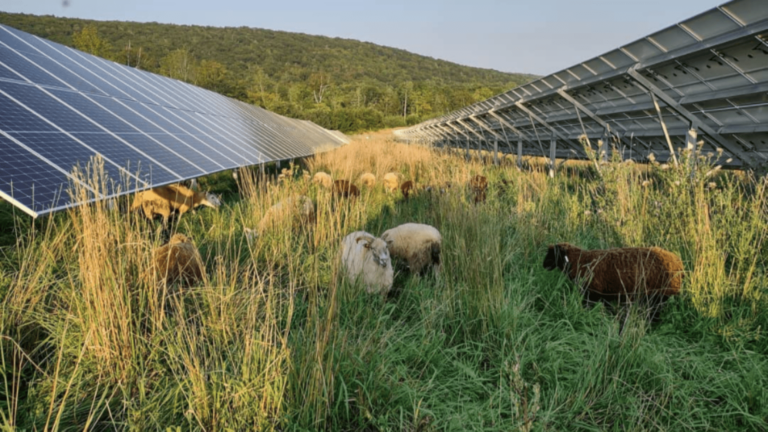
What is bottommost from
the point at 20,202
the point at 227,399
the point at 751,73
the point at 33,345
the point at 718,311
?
the point at 33,345

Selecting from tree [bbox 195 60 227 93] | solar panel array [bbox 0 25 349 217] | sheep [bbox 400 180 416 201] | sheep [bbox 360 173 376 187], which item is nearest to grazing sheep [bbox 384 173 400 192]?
sheep [bbox 360 173 376 187]

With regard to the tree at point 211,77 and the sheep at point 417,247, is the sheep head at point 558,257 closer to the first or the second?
the sheep at point 417,247

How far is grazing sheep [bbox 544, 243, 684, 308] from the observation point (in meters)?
2.84

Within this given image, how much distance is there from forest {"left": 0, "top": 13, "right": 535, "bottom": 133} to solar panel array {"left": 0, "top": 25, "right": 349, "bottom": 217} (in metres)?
42.4

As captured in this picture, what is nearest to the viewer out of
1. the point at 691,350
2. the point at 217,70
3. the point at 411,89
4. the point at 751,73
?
the point at 691,350

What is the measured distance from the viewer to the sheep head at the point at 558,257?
335cm

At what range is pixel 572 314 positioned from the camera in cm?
295

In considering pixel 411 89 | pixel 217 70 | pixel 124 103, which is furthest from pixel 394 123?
pixel 124 103

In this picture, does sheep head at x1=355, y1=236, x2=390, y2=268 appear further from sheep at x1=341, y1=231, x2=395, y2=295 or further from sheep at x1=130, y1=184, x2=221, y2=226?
sheep at x1=130, y1=184, x2=221, y2=226

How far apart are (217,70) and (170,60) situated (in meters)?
7.69

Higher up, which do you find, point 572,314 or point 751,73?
point 751,73

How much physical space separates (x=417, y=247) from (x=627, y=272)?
5.29 ft

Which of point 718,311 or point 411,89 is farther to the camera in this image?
point 411,89

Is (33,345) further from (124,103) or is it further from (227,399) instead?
(124,103)
